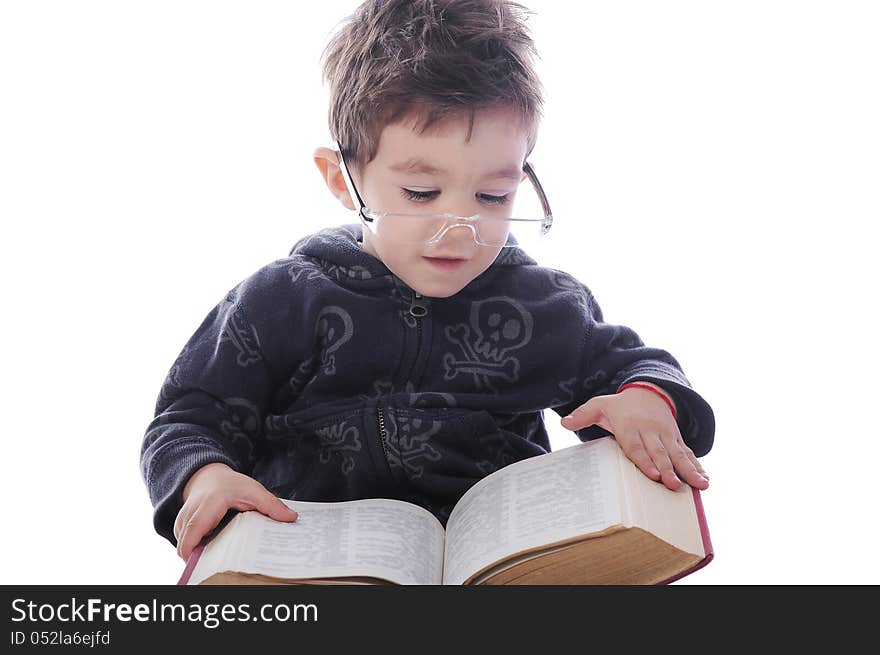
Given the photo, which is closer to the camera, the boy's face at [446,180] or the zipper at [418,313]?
the boy's face at [446,180]

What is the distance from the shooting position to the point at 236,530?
1158 mm

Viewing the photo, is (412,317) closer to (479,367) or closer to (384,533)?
(479,367)

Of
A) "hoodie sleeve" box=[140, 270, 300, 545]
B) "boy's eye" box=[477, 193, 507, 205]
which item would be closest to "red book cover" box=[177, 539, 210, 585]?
"hoodie sleeve" box=[140, 270, 300, 545]

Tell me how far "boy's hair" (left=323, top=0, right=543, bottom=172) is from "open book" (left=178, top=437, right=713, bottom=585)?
1.30 ft

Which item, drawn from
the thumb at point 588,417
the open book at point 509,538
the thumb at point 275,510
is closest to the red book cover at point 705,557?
the open book at point 509,538

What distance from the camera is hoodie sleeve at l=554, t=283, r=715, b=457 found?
1346 mm

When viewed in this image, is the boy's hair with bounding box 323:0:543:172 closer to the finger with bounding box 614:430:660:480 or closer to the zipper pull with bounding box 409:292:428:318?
the zipper pull with bounding box 409:292:428:318

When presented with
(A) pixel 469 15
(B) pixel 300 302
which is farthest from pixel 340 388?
(A) pixel 469 15

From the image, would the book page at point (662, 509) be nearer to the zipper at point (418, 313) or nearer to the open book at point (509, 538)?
the open book at point (509, 538)

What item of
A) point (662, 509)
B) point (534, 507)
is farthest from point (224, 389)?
point (662, 509)

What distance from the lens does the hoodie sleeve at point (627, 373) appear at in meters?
1.35

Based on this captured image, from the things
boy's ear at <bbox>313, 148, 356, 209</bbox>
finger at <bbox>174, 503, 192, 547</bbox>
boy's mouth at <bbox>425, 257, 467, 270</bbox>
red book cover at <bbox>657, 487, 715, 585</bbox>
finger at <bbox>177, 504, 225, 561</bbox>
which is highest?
boy's ear at <bbox>313, 148, 356, 209</bbox>

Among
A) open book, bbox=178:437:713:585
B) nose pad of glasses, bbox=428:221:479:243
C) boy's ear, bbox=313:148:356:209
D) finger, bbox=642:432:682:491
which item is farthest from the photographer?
boy's ear, bbox=313:148:356:209
